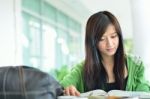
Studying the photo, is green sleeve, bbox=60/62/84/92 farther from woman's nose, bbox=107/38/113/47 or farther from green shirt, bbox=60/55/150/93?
woman's nose, bbox=107/38/113/47

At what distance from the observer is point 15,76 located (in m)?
0.95

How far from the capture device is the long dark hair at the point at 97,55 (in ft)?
4.29

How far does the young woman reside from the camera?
51.4 inches

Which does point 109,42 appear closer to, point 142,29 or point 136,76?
point 136,76

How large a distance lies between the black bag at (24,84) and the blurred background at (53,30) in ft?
3.93

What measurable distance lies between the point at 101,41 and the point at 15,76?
1.64 feet

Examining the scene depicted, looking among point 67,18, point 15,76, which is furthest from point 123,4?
point 15,76

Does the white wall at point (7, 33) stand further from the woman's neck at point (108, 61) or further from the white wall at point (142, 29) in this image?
the woman's neck at point (108, 61)

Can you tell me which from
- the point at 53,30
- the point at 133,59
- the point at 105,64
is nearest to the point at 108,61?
the point at 105,64

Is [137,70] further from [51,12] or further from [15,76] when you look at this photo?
Result: [51,12]

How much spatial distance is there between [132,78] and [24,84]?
22.7 inches

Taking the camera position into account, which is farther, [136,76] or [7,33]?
[7,33]

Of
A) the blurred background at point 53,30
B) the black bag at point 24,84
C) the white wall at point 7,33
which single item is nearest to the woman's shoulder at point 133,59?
the black bag at point 24,84

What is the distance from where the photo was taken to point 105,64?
55.7 inches
